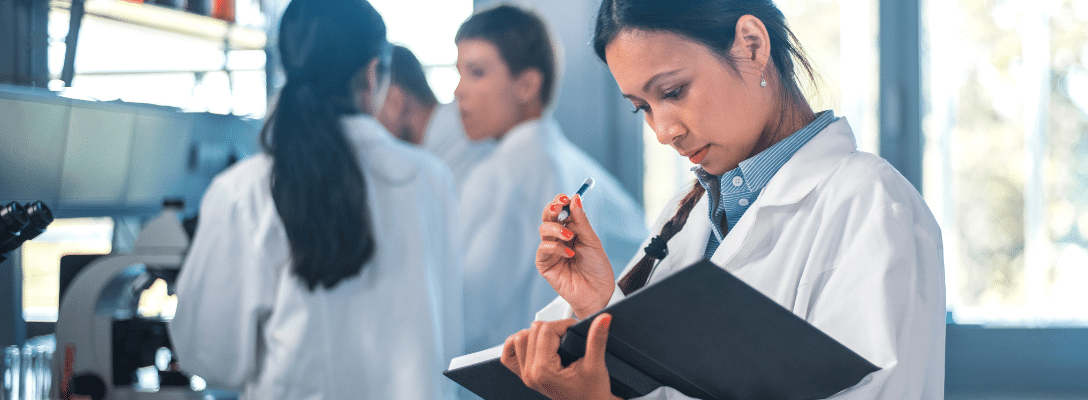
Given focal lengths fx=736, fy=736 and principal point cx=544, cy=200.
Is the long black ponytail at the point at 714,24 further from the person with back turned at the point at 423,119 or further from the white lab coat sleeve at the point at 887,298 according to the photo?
the person with back turned at the point at 423,119

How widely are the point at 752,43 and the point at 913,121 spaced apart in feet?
6.09

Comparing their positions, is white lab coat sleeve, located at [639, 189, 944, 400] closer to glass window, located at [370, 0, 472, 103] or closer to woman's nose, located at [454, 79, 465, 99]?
woman's nose, located at [454, 79, 465, 99]

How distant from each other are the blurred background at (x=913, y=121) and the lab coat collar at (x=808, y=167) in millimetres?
1322

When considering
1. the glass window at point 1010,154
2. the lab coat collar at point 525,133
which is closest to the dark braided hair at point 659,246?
the lab coat collar at point 525,133

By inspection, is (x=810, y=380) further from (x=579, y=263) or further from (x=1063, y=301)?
(x=1063, y=301)

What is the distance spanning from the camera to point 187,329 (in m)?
1.35

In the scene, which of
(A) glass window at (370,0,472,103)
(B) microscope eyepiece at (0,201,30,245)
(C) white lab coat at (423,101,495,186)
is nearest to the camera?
(B) microscope eyepiece at (0,201,30,245)

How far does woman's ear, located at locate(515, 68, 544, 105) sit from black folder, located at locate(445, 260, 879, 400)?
4.15 feet

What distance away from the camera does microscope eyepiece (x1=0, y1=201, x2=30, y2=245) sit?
93cm

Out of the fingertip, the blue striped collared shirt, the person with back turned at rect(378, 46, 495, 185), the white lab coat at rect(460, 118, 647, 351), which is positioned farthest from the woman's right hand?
the person with back turned at rect(378, 46, 495, 185)

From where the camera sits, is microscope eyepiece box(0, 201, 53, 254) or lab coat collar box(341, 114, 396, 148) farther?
lab coat collar box(341, 114, 396, 148)

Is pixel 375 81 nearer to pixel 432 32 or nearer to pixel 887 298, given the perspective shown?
pixel 887 298

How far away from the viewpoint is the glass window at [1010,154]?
2.35 metres

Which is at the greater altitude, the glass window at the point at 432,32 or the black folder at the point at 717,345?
the glass window at the point at 432,32
